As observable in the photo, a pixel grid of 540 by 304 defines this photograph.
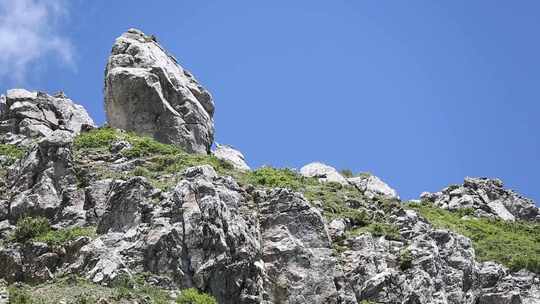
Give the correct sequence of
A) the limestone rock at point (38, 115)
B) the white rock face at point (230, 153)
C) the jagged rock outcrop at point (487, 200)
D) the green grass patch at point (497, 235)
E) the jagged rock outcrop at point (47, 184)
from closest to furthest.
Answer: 1. the jagged rock outcrop at point (47, 184)
2. the green grass patch at point (497, 235)
3. the limestone rock at point (38, 115)
4. the jagged rock outcrop at point (487, 200)
5. the white rock face at point (230, 153)

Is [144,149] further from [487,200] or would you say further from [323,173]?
[487,200]

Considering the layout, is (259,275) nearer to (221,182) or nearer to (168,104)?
(221,182)

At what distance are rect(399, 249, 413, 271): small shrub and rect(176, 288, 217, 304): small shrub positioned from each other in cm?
1436

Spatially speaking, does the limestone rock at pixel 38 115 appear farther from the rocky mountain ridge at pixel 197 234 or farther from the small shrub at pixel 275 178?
the small shrub at pixel 275 178

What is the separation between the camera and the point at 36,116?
69125 millimetres

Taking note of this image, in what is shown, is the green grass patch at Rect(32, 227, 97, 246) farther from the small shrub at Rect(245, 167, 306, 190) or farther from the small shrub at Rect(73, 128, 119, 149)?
the small shrub at Rect(73, 128, 119, 149)

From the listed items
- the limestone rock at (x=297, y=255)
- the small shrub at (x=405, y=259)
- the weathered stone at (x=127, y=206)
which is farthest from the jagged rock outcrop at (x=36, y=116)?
the small shrub at (x=405, y=259)

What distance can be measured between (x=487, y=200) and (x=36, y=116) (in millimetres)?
42139

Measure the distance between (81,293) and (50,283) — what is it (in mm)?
3641

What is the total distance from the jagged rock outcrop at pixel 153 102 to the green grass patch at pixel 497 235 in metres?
18.5

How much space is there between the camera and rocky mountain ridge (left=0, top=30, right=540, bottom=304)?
42.5m

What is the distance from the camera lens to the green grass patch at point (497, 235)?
5947 cm

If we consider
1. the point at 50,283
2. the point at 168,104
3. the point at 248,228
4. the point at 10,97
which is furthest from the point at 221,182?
the point at 10,97

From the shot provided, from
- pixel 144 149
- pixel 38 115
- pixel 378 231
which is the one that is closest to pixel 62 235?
pixel 144 149
